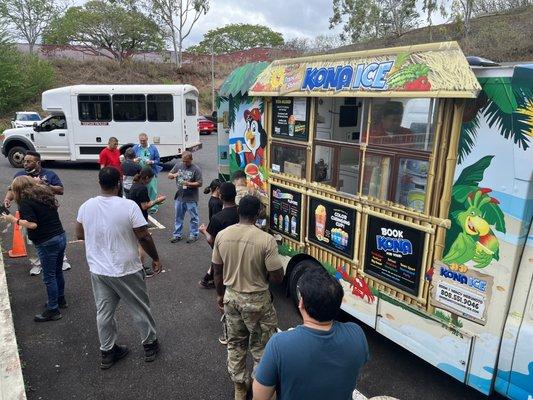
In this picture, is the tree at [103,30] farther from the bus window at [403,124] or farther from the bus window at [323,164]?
the bus window at [403,124]

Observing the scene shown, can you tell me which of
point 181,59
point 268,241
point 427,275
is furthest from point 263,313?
point 181,59

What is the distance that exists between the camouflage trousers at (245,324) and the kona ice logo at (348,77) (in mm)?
Answer: 2011

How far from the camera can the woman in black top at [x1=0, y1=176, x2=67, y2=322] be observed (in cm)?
448

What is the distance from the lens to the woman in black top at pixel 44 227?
448cm

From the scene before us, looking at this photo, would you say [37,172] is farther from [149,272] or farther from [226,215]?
[226,215]

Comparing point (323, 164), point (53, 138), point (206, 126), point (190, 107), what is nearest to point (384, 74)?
point (323, 164)

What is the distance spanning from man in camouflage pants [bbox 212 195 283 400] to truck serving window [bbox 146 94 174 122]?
39.5 ft

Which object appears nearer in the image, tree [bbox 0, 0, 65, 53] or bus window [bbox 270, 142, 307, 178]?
bus window [bbox 270, 142, 307, 178]

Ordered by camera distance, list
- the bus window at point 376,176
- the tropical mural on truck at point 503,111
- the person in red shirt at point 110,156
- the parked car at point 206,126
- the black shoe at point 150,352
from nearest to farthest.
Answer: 1. the tropical mural on truck at point 503,111
2. the bus window at point 376,176
3. the black shoe at point 150,352
4. the person in red shirt at point 110,156
5. the parked car at point 206,126

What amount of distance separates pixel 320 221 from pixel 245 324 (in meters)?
1.55

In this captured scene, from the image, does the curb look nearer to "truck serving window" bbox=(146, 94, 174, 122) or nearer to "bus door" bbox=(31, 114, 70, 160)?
"truck serving window" bbox=(146, 94, 174, 122)

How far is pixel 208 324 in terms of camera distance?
4.85 meters

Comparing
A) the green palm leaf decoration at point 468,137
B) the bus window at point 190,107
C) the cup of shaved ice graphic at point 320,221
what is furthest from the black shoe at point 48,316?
the bus window at point 190,107

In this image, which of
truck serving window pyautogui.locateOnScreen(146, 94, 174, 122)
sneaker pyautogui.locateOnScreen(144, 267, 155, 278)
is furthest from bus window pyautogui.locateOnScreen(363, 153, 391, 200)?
truck serving window pyautogui.locateOnScreen(146, 94, 174, 122)
